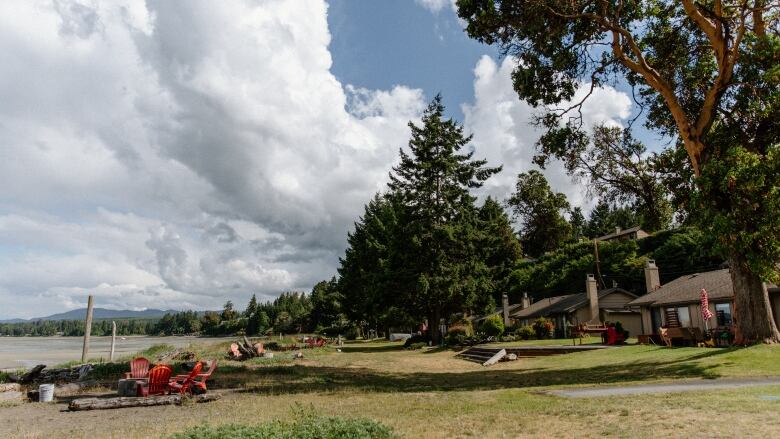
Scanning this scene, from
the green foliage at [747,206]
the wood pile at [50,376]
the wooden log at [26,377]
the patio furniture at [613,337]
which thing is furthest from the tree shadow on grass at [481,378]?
the patio furniture at [613,337]

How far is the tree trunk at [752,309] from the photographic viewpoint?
19375mm

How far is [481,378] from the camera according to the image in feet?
65.9

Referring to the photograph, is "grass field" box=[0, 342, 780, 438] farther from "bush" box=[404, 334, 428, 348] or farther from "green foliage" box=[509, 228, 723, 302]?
"green foliage" box=[509, 228, 723, 302]

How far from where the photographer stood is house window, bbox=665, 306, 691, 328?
33094 mm

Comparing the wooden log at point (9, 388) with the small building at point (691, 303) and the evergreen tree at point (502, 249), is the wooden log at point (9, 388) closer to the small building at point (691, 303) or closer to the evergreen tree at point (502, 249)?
the small building at point (691, 303)

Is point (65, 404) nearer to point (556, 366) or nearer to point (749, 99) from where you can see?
point (556, 366)

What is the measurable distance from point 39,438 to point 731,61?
80.7 ft

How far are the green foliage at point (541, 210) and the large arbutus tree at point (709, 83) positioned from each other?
56.7 metres

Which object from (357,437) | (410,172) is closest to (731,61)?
(357,437)

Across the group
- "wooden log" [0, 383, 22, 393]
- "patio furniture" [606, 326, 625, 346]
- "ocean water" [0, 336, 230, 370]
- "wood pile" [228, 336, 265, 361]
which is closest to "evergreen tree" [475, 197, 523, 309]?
"patio furniture" [606, 326, 625, 346]

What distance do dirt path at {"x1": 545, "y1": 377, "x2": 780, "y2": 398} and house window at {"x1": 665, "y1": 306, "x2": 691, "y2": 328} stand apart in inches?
846

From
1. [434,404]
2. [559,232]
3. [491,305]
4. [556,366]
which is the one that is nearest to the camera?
[434,404]

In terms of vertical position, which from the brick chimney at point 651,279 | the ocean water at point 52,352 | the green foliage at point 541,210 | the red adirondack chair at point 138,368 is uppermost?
the green foliage at point 541,210

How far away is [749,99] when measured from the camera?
68.3ft
